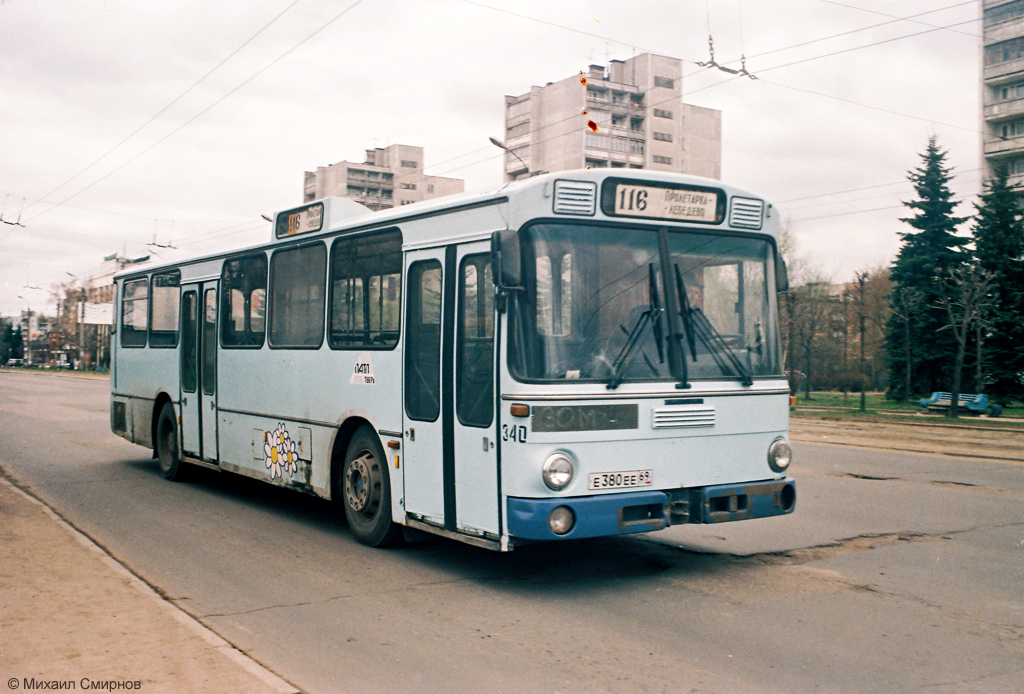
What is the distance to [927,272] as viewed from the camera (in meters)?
44.6

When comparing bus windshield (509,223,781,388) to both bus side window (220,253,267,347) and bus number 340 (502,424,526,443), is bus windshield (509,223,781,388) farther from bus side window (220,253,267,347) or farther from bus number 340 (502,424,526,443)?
bus side window (220,253,267,347)

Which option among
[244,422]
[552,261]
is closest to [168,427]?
[244,422]

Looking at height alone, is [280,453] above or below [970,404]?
above

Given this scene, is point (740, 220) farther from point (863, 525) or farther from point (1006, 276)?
point (1006, 276)

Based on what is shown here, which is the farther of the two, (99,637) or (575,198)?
(575,198)

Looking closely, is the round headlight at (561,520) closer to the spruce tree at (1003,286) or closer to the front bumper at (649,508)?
the front bumper at (649,508)

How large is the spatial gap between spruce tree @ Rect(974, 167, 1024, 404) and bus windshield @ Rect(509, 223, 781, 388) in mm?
36898

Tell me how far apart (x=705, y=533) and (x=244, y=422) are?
5.39 metres

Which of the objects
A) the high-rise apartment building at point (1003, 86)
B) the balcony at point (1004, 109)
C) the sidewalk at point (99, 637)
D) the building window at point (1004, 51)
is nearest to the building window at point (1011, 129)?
the high-rise apartment building at point (1003, 86)

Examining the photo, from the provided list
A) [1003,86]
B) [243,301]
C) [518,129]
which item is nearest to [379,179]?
[518,129]

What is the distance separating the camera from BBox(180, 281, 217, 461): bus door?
11.6m

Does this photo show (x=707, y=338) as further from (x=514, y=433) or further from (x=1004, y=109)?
(x=1004, y=109)

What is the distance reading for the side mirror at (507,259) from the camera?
6266 mm

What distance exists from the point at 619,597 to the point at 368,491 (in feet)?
8.85
